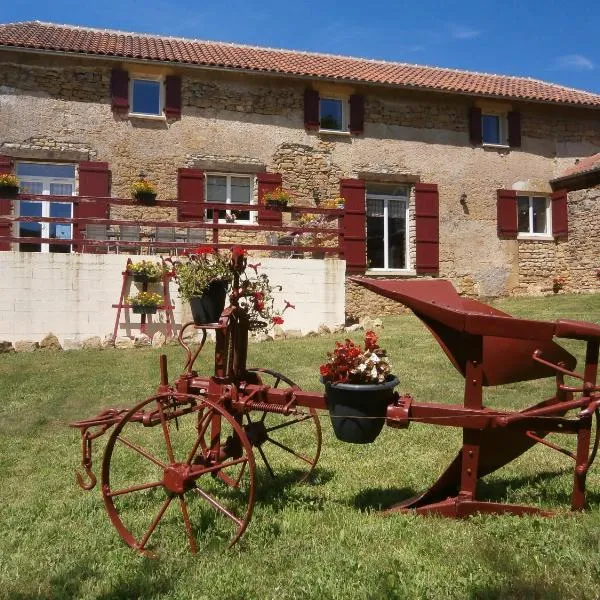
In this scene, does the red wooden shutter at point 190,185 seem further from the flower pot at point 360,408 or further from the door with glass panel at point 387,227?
the flower pot at point 360,408

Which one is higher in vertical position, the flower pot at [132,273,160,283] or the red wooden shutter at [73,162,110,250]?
the red wooden shutter at [73,162,110,250]

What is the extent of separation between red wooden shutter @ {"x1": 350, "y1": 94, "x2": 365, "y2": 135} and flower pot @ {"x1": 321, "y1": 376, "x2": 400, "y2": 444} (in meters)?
12.4

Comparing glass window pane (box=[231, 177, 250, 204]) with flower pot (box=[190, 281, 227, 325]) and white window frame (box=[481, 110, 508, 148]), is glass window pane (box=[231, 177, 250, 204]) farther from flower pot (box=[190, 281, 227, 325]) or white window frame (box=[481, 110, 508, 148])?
flower pot (box=[190, 281, 227, 325])

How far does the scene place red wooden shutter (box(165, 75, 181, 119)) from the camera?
13398 mm

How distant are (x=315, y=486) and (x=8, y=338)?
7.62m

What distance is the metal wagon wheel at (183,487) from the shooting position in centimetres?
307

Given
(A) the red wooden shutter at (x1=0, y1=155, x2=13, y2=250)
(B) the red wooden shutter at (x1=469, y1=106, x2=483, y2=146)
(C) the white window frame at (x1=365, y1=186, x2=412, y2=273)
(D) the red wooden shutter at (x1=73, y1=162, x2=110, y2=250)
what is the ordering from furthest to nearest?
(B) the red wooden shutter at (x1=469, y1=106, x2=483, y2=146) < (C) the white window frame at (x1=365, y1=186, x2=412, y2=273) < (D) the red wooden shutter at (x1=73, y1=162, x2=110, y2=250) < (A) the red wooden shutter at (x1=0, y1=155, x2=13, y2=250)

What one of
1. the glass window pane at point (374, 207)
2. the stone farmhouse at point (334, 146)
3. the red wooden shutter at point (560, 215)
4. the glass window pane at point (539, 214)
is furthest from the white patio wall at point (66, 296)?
the red wooden shutter at point (560, 215)

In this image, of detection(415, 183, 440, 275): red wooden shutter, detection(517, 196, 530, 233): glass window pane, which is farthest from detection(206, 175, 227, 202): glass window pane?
detection(517, 196, 530, 233): glass window pane

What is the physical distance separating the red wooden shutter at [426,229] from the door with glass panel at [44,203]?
8.19 meters


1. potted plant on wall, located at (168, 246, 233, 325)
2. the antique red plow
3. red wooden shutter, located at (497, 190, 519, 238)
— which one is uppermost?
red wooden shutter, located at (497, 190, 519, 238)

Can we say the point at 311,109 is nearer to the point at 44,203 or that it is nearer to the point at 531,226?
the point at 44,203

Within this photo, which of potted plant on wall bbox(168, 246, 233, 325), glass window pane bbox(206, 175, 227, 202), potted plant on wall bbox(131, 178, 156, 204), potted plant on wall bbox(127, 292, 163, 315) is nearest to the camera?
potted plant on wall bbox(168, 246, 233, 325)

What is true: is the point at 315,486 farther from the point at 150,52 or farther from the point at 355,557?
the point at 150,52
